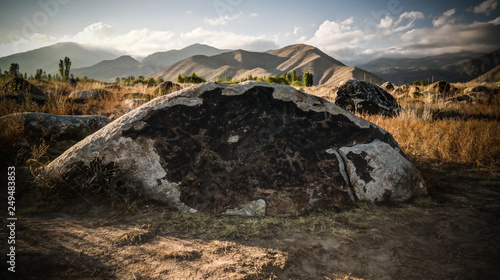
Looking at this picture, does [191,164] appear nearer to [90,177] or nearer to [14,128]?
[90,177]

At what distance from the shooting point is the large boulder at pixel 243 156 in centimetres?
229

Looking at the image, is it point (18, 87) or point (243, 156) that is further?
point (18, 87)

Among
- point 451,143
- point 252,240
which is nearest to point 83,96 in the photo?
point 252,240

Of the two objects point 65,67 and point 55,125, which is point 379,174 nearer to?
point 55,125

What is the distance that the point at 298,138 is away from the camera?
2641mm

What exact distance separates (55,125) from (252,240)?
160 inches

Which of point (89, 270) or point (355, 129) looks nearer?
point (89, 270)

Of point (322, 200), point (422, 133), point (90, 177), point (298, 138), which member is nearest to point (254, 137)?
point (298, 138)

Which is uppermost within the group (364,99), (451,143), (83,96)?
(83,96)

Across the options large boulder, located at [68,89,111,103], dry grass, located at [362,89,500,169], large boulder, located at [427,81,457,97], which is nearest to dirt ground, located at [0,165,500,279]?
dry grass, located at [362,89,500,169]

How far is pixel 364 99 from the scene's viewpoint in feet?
A: 23.4

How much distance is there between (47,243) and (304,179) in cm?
212

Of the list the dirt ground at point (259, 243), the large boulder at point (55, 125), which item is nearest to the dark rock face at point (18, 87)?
the large boulder at point (55, 125)

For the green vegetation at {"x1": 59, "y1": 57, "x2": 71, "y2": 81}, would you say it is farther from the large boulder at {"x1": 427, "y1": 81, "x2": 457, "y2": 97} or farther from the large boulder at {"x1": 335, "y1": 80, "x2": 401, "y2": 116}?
the large boulder at {"x1": 427, "y1": 81, "x2": 457, "y2": 97}
